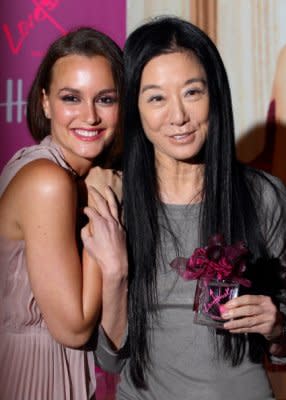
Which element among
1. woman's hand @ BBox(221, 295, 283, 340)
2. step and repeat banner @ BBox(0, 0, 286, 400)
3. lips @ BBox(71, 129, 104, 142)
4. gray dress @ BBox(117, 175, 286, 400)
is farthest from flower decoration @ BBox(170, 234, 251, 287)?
step and repeat banner @ BBox(0, 0, 286, 400)

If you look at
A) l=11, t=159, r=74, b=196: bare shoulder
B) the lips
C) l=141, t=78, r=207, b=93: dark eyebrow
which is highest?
l=141, t=78, r=207, b=93: dark eyebrow

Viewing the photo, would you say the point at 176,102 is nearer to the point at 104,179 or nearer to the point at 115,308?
the point at 104,179

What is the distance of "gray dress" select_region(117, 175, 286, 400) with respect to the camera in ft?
6.67

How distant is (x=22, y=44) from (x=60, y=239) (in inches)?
57.8

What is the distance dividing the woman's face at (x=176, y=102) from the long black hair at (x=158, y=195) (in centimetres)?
3

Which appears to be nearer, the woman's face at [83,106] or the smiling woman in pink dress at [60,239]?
the smiling woman in pink dress at [60,239]

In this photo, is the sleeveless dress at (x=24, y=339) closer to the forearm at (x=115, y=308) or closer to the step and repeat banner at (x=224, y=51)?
the forearm at (x=115, y=308)

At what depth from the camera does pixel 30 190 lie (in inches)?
81.7

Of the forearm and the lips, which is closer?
the forearm

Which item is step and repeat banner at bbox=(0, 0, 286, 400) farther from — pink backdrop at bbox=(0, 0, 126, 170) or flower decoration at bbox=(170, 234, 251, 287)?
flower decoration at bbox=(170, 234, 251, 287)

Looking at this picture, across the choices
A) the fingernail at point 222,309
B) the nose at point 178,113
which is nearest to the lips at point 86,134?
the nose at point 178,113

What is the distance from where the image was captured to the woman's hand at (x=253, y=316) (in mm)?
1896

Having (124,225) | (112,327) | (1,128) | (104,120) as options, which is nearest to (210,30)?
(1,128)

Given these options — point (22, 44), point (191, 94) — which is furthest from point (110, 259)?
point (22, 44)
